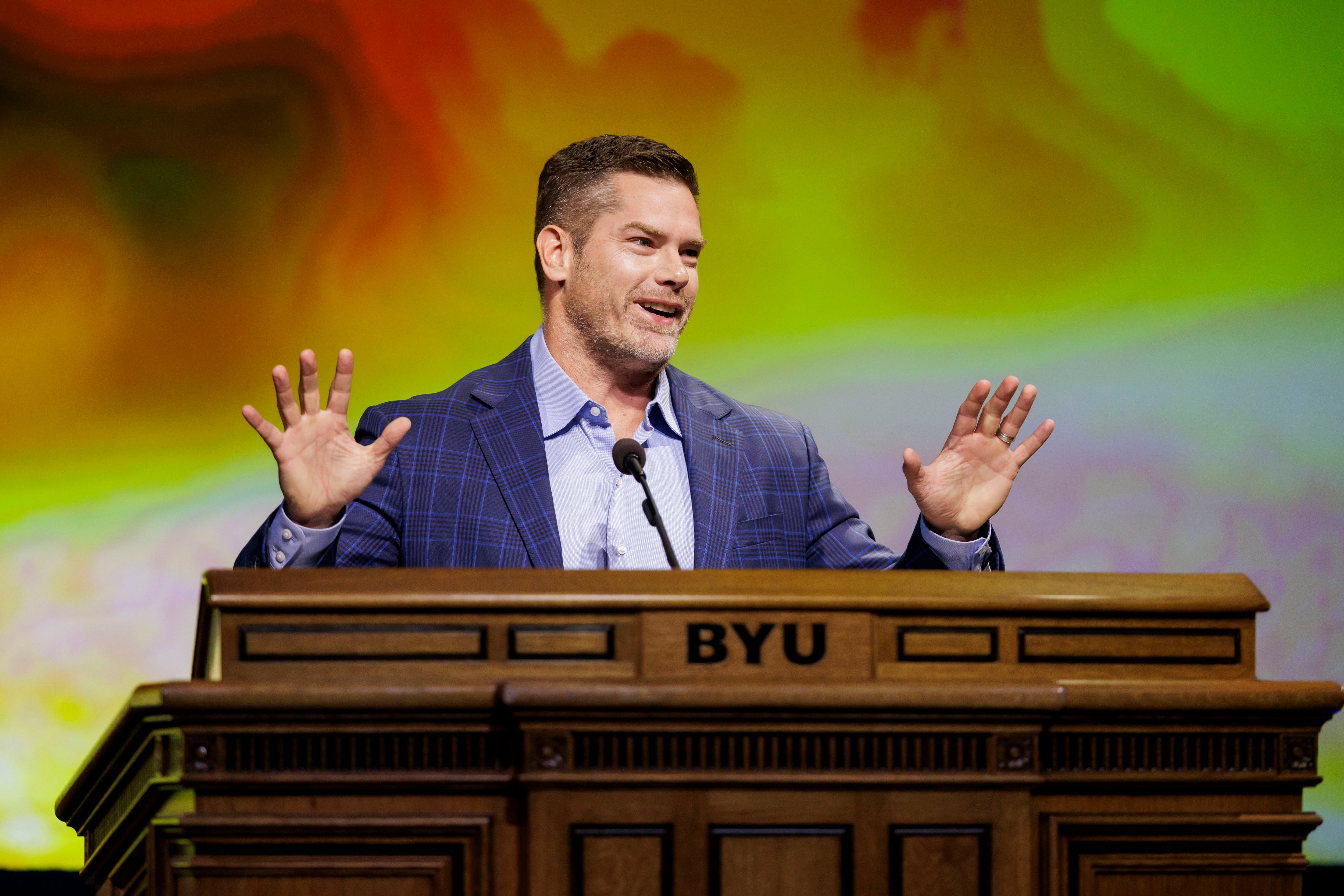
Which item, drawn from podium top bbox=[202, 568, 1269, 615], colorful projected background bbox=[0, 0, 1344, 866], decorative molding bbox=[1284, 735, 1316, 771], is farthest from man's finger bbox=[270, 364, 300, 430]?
colorful projected background bbox=[0, 0, 1344, 866]

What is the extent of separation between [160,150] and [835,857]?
2.85 m

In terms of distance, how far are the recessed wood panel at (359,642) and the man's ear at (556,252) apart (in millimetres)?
1104

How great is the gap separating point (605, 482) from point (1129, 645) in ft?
3.07

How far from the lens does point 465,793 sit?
3.18 ft

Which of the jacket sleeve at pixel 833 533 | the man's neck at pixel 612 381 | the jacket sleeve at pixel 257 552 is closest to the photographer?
the jacket sleeve at pixel 257 552

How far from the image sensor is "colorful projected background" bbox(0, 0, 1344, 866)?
10.1 feet

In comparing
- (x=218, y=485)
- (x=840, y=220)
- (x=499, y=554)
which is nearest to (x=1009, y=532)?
(x=840, y=220)

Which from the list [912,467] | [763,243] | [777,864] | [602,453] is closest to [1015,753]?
[777,864]

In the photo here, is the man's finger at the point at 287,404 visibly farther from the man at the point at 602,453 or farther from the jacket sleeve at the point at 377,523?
the jacket sleeve at the point at 377,523

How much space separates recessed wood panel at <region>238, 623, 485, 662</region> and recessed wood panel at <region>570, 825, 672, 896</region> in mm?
176

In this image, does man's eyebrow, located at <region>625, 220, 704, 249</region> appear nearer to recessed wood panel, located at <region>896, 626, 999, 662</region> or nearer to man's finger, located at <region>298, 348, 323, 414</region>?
man's finger, located at <region>298, 348, 323, 414</region>

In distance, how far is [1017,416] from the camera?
153 centimetres

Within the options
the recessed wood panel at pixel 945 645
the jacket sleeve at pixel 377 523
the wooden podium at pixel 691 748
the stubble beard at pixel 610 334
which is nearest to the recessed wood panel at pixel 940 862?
the wooden podium at pixel 691 748

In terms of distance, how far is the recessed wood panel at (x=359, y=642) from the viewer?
38.6 inches
